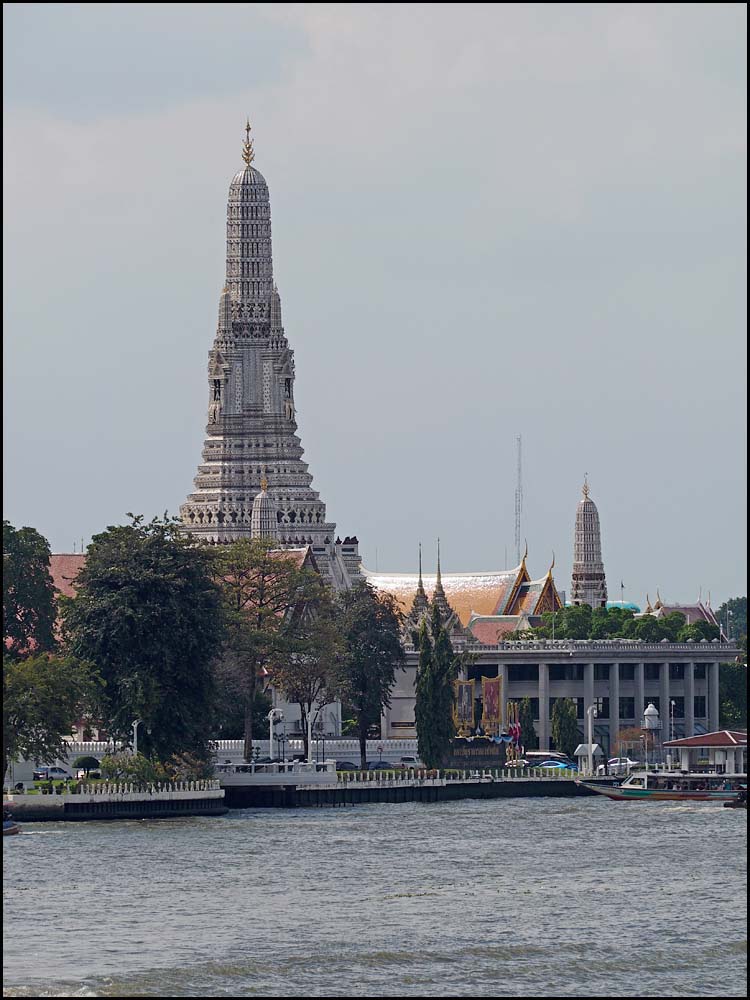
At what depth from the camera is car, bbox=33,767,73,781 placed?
334 ft

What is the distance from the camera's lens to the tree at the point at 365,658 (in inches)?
4961

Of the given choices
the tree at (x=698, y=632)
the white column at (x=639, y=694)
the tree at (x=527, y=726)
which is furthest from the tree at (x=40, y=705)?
the tree at (x=698, y=632)

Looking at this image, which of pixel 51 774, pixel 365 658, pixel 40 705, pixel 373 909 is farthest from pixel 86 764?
pixel 373 909

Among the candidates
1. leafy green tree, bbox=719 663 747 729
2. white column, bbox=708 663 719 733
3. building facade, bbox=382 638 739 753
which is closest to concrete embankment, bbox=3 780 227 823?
building facade, bbox=382 638 739 753

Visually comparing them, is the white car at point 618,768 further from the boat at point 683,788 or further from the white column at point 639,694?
the white column at point 639,694

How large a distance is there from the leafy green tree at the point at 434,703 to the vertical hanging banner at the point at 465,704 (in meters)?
30.4

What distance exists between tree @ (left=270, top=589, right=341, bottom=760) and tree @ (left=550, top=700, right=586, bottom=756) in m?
19.7

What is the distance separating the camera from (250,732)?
116188 mm

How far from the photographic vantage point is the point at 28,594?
11088 cm

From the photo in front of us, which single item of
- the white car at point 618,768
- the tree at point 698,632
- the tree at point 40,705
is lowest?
the white car at point 618,768

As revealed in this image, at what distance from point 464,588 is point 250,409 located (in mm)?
23751

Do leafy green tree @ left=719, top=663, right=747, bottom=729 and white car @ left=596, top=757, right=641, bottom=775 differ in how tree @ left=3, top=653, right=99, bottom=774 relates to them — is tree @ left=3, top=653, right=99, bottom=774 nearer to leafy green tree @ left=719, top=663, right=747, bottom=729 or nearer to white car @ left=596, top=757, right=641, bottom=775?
white car @ left=596, top=757, right=641, bottom=775

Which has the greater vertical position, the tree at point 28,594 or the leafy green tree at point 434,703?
the tree at point 28,594

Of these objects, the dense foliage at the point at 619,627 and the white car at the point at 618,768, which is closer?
the white car at the point at 618,768
